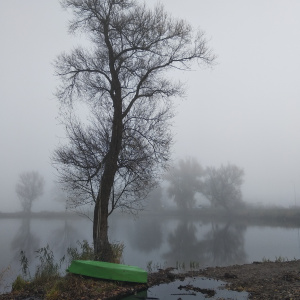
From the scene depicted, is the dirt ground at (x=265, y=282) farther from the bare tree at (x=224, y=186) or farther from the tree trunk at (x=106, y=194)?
the bare tree at (x=224, y=186)

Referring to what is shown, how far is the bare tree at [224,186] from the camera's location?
54.9 m

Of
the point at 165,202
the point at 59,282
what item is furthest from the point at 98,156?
the point at 165,202

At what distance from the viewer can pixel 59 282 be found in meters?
7.36

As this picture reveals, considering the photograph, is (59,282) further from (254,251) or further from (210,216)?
(210,216)

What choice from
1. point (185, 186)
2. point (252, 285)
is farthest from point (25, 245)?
point (185, 186)

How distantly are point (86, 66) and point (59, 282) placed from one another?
832cm

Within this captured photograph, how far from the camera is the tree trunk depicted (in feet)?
33.9

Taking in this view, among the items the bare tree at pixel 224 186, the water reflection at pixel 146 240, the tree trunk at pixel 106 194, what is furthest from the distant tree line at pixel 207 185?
the tree trunk at pixel 106 194

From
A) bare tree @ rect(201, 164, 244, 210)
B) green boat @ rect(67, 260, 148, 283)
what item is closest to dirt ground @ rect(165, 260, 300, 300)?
green boat @ rect(67, 260, 148, 283)

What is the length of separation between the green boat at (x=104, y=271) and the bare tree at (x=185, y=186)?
49.7 m

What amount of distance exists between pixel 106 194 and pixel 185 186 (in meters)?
49.0

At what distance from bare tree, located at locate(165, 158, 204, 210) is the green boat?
49.7 m

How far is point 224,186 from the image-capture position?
5647cm

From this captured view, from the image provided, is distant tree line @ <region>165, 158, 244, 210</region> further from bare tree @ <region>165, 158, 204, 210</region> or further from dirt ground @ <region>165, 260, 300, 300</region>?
dirt ground @ <region>165, 260, 300, 300</region>
